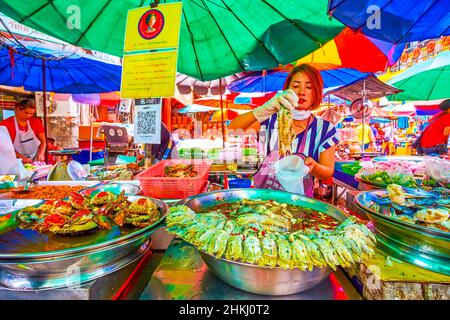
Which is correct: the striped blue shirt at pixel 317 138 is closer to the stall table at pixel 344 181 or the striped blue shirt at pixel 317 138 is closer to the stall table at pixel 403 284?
the stall table at pixel 344 181

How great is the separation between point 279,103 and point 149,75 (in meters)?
0.97

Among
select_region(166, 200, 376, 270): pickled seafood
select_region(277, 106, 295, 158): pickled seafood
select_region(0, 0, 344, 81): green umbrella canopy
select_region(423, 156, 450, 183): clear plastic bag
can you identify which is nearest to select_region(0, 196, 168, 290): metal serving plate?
select_region(166, 200, 376, 270): pickled seafood

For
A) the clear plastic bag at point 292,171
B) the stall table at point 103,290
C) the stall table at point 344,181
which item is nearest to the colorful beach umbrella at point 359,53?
the stall table at point 344,181

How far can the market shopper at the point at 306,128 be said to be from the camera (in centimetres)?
212

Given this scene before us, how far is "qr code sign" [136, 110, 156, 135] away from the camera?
56.3 inches

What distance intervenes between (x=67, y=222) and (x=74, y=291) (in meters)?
0.37

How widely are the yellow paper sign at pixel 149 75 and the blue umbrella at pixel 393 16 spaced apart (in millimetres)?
1334

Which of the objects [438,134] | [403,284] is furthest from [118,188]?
[438,134]

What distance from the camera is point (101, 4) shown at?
2.13 meters

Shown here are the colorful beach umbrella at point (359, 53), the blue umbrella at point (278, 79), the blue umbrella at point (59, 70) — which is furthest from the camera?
the blue umbrella at point (278, 79)

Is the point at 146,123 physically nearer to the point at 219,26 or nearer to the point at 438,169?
the point at 219,26

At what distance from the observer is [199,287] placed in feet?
3.02
